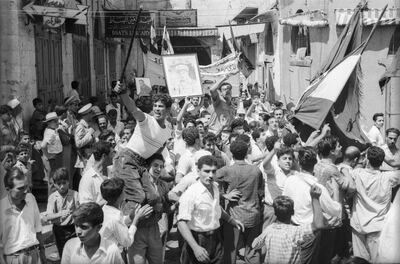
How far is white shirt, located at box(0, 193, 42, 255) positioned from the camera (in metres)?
4.89

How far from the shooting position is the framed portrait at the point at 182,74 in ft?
34.9

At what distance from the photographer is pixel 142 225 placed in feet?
18.8

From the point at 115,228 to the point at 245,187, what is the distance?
5.88ft

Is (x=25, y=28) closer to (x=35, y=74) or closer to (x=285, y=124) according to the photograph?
(x=35, y=74)

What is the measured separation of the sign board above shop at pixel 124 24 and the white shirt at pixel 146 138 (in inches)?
538

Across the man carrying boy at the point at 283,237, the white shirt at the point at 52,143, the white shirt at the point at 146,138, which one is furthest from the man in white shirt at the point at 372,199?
the white shirt at the point at 52,143

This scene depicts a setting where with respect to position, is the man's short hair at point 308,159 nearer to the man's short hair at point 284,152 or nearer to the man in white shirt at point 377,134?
the man's short hair at point 284,152

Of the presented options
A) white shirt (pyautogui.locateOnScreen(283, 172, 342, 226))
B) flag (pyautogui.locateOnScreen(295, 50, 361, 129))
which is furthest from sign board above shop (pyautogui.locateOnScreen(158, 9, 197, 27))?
white shirt (pyautogui.locateOnScreen(283, 172, 342, 226))

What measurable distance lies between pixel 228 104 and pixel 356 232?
445cm

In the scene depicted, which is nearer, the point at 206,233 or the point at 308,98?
the point at 206,233

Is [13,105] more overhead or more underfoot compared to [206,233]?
more overhead

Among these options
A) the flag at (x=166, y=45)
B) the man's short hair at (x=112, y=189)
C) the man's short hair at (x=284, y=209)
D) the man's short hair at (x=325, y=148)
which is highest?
the flag at (x=166, y=45)

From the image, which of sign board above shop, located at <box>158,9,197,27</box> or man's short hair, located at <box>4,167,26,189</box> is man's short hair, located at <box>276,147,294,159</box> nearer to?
man's short hair, located at <box>4,167,26,189</box>

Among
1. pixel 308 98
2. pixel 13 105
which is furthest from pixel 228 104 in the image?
pixel 13 105
